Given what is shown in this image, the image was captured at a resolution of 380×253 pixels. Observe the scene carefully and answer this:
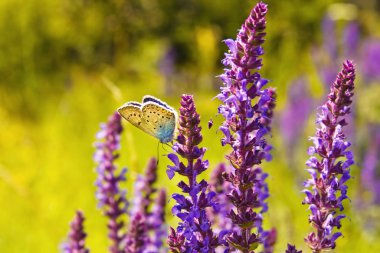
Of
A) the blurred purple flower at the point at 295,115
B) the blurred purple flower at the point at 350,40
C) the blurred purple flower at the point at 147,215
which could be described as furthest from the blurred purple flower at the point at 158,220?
the blurred purple flower at the point at 350,40

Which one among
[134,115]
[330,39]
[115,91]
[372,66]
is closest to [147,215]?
[134,115]

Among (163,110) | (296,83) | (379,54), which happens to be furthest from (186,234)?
(296,83)

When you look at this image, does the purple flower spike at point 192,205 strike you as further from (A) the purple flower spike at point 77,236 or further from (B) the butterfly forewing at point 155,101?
(A) the purple flower spike at point 77,236

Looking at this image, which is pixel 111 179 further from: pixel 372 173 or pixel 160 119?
pixel 372 173

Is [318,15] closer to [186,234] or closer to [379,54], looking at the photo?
[379,54]

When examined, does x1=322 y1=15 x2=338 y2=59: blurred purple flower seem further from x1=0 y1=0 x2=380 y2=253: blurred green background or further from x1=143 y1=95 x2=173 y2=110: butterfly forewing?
x1=143 y1=95 x2=173 y2=110: butterfly forewing

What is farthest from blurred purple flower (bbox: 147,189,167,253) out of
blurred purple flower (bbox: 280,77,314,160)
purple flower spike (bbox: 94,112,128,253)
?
blurred purple flower (bbox: 280,77,314,160)
